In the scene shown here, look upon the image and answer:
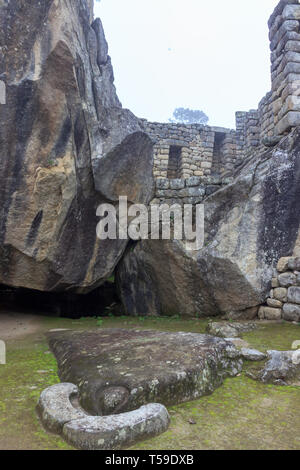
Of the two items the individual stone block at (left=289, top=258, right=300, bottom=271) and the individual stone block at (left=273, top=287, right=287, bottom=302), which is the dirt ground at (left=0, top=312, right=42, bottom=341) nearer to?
the individual stone block at (left=273, top=287, right=287, bottom=302)

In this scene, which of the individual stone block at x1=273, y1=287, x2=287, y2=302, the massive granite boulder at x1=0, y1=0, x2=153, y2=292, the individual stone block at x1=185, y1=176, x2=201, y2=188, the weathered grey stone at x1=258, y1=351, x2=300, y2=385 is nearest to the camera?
the weathered grey stone at x1=258, y1=351, x2=300, y2=385

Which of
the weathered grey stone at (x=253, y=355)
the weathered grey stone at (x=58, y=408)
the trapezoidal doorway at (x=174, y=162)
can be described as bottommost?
the weathered grey stone at (x=253, y=355)

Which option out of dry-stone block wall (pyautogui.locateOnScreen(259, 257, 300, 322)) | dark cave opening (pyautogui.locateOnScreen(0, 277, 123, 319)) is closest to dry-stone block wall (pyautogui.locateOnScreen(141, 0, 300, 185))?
dry-stone block wall (pyautogui.locateOnScreen(259, 257, 300, 322))

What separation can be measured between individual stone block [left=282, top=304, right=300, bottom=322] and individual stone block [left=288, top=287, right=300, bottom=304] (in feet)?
0.25

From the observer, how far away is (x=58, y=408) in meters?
2.31

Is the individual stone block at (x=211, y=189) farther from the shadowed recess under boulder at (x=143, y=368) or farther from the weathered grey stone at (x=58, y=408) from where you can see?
the weathered grey stone at (x=58, y=408)

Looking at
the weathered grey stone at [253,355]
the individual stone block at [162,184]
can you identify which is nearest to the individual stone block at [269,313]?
the weathered grey stone at [253,355]

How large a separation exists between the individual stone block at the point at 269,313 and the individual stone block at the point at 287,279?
0.42 meters

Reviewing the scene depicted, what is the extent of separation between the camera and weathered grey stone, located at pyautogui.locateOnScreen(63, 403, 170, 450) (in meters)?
1.95

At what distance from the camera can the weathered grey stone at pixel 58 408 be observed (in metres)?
2.19

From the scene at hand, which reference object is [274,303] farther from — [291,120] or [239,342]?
[291,120]

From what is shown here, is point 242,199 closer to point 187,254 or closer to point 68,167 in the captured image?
point 187,254

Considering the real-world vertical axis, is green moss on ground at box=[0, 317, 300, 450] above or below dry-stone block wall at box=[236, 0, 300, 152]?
below
